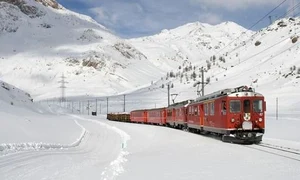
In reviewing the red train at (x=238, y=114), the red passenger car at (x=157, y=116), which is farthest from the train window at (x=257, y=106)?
the red passenger car at (x=157, y=116)

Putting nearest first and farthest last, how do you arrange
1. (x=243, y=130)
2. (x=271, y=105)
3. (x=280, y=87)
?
(x=243, y=130) < (x=271, y=105) < (x=280, y=87)

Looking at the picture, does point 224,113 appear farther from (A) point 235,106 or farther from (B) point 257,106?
(B) point 257,106

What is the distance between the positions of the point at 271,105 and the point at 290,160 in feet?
186

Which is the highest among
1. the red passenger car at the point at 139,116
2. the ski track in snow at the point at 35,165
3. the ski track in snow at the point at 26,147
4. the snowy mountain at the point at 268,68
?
the snowy mountain at the point at 268,68

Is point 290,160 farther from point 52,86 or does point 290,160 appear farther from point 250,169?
point 52,86

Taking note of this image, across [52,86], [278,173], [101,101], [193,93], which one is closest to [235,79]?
[193,93]

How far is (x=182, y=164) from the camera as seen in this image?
1512 cm

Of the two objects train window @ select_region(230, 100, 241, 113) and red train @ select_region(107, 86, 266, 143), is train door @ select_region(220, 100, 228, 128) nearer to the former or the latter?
red train @ select_region(107, 86, 266, 143)

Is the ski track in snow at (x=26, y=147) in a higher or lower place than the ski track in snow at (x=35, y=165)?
higher

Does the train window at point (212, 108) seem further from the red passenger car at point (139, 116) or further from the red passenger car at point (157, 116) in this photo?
the red passenger car at point (139, 116)

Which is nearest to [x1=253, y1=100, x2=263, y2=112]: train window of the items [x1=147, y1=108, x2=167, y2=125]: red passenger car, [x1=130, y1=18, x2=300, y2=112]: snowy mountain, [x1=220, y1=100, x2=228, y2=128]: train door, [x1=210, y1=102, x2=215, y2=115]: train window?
[x1=220, y1=100, x2=228, y2=128]: train door

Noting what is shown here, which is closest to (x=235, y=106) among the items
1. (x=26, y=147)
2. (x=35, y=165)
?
(x=26, y=147)

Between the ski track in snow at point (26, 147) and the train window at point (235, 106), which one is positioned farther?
the train window at point (235, 106)

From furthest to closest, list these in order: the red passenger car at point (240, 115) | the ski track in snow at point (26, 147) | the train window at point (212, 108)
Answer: the train window at point (212, 108), the red passenger car at point (240, 115), the ski track in snow at point (26, 147)
